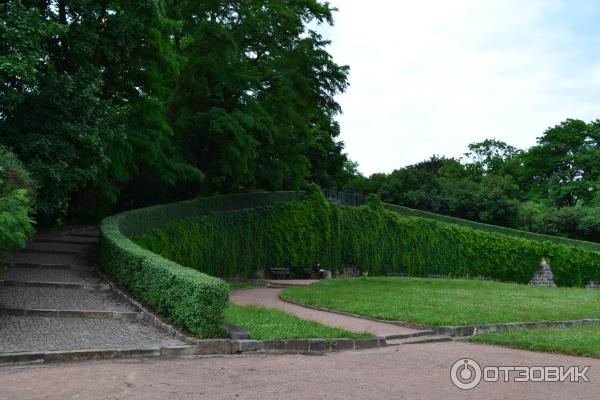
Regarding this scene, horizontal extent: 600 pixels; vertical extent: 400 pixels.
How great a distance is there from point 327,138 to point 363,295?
1003 inches

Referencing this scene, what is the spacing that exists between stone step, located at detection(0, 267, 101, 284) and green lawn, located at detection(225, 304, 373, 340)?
16.4ft

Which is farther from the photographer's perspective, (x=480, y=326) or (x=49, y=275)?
(x=49, y=275)

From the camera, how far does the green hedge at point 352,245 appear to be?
80.9ft

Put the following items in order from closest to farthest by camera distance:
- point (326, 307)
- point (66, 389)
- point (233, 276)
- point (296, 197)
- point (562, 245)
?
point (66, 389) < point (326, 307) < point (233, 276) < point (296, 197) < point (562, 245)

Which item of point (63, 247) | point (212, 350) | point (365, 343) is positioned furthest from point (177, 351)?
point (63, 247)

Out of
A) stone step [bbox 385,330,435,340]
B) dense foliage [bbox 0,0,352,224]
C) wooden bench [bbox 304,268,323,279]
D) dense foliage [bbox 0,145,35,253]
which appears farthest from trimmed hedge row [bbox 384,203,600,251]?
dense foliage [bbox 0,145,35,253]

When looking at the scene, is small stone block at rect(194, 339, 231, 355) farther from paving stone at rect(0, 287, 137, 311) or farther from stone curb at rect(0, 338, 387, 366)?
paving stone at rect(0, 287, 137, 311)

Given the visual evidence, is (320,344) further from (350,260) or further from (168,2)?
(350,260)

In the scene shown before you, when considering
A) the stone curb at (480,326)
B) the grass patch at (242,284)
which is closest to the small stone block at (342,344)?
the stone curb at (480,326)

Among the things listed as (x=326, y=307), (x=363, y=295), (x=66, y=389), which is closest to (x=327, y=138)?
(x=363, y=295)

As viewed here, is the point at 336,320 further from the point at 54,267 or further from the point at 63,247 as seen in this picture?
the point at 63,247

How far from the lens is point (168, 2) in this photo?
20.1 m

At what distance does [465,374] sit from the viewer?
7.61 metres

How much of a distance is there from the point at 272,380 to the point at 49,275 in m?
10.3
